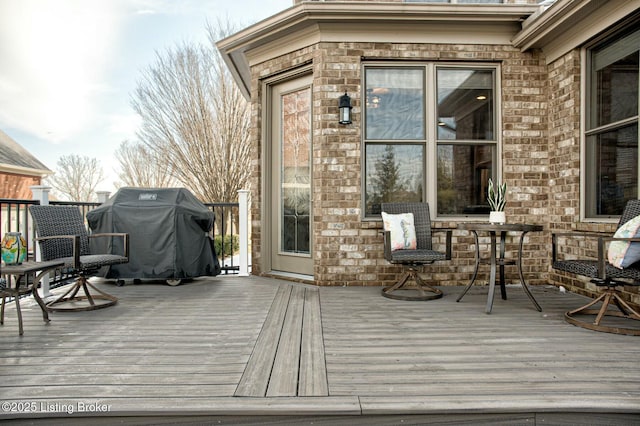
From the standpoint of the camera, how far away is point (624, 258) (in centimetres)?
265

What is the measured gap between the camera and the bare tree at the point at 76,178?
17.4 m

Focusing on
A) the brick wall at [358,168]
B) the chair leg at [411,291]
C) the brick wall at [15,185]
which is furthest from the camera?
the brick wall at [15,185]

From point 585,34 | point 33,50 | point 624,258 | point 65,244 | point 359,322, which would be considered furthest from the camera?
point 33,50

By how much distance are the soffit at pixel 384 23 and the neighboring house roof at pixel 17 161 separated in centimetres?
1273

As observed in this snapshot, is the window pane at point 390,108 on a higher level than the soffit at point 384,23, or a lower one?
lower

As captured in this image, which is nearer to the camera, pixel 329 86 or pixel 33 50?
pixel 329 86

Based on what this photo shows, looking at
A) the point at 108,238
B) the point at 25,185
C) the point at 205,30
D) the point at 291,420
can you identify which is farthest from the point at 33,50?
the point at 291,420

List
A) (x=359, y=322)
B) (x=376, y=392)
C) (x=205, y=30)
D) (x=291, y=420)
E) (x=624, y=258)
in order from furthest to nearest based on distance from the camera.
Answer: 1. (x=205, y=30)
2. (x=359, y=322)
3. (x=624, y=258)
4. (x=376, y=392)
5. (x=291, y=420)

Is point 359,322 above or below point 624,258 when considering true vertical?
below

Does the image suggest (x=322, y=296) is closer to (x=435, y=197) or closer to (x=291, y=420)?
(x=435, y=197)

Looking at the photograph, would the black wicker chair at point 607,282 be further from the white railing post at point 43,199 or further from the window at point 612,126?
the white railing post at point 43,199

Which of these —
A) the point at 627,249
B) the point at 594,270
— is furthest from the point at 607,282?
the point at 627,249

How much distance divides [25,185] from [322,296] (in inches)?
593

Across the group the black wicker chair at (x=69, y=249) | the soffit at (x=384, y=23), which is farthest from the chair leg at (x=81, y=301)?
the soffit at (x=384, y=23)
